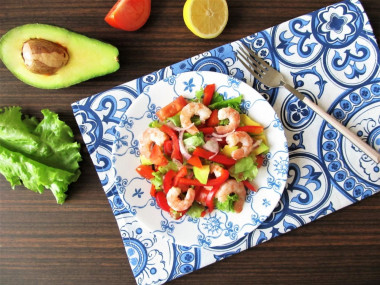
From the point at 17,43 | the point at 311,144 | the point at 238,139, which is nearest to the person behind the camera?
the point at 238,139

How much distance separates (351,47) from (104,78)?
58.9 inches

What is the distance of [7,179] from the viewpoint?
1.97m

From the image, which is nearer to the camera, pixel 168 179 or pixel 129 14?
pixel 168 179

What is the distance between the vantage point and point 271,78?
6.51 ft

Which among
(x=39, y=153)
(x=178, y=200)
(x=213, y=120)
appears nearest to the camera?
(x=178, y=200)

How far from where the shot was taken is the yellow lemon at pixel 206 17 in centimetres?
191

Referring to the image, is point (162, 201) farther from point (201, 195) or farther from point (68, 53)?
point (68, 53)

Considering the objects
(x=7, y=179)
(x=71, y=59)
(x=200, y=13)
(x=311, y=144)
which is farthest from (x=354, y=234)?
(x=7, y=179)

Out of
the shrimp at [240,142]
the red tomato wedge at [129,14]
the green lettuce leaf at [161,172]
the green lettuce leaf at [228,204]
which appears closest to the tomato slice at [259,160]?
the shrimp at [240,142]

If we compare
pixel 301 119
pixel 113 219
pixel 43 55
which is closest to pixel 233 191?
pixel 301 119

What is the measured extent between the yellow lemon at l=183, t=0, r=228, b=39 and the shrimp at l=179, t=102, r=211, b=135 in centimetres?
46

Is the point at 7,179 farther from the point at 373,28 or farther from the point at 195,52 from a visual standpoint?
the point at 373,28

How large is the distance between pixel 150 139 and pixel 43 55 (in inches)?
28.5

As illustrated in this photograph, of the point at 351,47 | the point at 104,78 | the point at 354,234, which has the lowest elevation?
the point at 354,234
